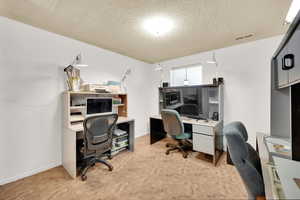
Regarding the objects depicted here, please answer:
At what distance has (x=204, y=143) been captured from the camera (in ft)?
7.63

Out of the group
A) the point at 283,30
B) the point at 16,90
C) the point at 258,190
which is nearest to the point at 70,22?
the point at 16,90

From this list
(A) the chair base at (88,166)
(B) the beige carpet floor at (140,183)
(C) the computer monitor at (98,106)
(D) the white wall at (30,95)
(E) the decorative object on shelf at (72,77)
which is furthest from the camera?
(C) the computer monitor at (98,106)

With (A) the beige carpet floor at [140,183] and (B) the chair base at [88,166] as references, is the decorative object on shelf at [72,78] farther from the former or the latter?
(A) the beige carpet floor at [140,183]

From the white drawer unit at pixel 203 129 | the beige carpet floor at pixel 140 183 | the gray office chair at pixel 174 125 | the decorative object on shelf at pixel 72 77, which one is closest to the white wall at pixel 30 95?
the decorative object on shelf at pixel 72 77

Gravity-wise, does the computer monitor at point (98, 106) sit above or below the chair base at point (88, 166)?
above

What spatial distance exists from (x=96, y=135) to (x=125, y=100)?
1251 millimetres

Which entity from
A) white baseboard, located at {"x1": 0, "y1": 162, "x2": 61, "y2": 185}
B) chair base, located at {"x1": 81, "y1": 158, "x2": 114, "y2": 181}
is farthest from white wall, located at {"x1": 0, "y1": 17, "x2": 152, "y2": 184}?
chair base, located at {"x1": 81, "y1": 158, "x2": 114, "y2": 181}

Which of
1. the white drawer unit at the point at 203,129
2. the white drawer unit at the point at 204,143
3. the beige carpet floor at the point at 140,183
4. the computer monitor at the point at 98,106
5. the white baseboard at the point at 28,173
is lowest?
the beige carpet floor at the point at 140,183

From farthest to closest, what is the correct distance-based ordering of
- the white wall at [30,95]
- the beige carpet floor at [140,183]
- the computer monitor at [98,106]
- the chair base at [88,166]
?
1. the computer monitor at [98,106]
2. the chair base at [88,166]
3. the white wall at [30,95]
4. the beige carpet floor at [140,183]

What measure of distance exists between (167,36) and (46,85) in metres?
2.32

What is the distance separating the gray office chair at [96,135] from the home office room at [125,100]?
0.02m

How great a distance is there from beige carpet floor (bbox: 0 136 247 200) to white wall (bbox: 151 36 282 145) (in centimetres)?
105

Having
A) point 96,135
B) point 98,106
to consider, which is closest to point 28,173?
point 96,135

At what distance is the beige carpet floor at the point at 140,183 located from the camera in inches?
62.5
